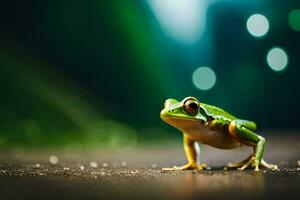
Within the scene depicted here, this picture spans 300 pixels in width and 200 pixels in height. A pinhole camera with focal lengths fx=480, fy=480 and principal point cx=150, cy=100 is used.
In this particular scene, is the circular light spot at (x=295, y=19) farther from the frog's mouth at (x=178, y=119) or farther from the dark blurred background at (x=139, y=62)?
the frog's mouth at (x=178, y=119)

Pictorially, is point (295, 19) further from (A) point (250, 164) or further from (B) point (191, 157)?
(A) point (250, 164)

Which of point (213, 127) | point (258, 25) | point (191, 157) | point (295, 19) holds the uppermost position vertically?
point (258, 25)

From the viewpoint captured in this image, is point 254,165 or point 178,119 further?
point 254,165

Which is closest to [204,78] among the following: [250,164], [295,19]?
[295,19]

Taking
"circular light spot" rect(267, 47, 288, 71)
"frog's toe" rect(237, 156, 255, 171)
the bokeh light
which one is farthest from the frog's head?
"circular light spot" rect(267, 47, 288, 71)

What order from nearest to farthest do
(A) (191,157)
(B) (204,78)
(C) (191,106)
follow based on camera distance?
(C) (191,106) < (A) (191,157) < (B) (204,78)

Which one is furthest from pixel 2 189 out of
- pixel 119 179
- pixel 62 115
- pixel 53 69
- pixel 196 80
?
pixel 196 80

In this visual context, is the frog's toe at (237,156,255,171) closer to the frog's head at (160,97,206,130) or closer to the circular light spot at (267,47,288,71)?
the frog's head at (160,97,206,130)
